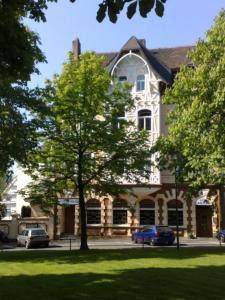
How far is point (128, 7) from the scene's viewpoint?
235 inches

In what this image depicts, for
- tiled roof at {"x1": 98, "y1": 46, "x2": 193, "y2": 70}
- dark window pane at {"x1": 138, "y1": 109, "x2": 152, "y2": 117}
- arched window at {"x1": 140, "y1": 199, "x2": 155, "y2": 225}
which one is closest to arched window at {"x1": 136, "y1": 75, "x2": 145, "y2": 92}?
dark window pane at {"x1": 138, "y1": 109, "x2": 152, "y2": 117}

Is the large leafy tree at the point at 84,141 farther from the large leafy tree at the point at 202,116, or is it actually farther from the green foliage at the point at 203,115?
the green foliage at the point at 203,115

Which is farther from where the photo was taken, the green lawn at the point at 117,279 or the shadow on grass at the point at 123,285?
the green lawn at the point at 117,279

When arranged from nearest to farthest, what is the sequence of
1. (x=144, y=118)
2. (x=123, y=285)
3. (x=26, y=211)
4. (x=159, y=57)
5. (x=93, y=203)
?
(x=123, y=285), (x=93, y=203), (x=144, y=118), (x=26, y=211), (x=159, y=57)

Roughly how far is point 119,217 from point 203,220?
7785 mm

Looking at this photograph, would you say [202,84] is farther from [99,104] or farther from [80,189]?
[80,189]

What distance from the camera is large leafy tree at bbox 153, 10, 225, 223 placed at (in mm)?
28734

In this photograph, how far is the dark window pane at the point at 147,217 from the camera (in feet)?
161

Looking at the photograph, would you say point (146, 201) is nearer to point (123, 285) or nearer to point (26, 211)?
point (26, 211)

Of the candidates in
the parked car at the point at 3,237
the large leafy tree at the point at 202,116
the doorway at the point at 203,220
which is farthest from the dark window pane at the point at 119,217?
the large leafy tree at the point at 202,116

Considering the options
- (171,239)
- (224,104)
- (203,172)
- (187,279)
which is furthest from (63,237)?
(187,279)

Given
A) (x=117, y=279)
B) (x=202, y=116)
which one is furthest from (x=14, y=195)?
(x=117, y=279)

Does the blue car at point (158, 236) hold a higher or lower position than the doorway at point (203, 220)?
lower

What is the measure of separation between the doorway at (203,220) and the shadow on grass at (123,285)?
104 ft
